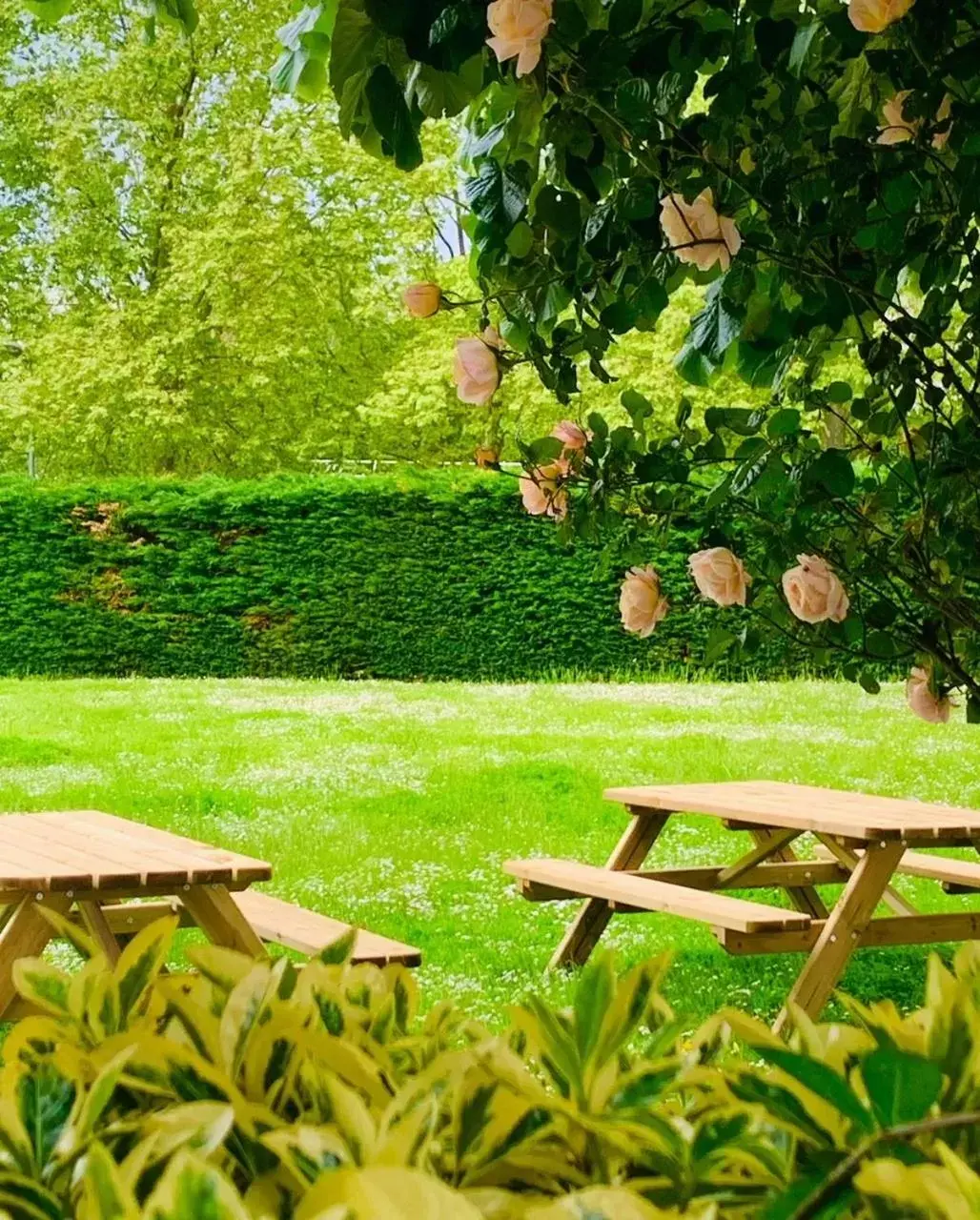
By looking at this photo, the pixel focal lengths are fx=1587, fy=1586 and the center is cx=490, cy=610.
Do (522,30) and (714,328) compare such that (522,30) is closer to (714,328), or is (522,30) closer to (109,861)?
(714,328)

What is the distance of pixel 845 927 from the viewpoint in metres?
4.74

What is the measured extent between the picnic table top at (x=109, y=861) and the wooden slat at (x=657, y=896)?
1.22m

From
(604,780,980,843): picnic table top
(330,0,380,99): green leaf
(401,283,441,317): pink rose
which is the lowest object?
(604,780,980,843): picnic table top

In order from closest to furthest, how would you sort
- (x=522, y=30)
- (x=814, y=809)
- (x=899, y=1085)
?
(x=899, y=1085)
(x=522, y=30)
(x=814, y=809)

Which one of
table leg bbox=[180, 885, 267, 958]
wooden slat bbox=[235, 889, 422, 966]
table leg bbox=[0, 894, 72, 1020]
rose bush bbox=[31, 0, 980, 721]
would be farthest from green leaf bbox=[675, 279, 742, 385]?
table leg bbox=[0, 894, 72, 1020]

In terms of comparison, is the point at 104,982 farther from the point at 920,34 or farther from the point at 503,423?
the point at 503,423

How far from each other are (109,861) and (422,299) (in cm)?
234

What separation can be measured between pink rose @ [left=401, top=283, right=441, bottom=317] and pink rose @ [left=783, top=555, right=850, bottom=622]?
70cm

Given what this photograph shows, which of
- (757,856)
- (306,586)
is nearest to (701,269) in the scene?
(757,856)

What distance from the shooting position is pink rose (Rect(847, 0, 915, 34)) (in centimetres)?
200

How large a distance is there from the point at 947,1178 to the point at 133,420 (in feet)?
73.8

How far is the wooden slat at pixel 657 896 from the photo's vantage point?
4.46 meters

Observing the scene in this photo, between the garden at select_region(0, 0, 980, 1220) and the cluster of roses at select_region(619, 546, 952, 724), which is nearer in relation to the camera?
the garden at select_region(0, 0, 980, 1220)

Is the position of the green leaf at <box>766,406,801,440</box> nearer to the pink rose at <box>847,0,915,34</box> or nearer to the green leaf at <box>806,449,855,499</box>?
the green leaf at <box>806,449,855,499</box>
